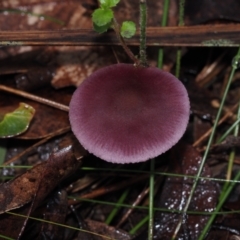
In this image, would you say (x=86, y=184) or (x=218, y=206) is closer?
(x=218, y=206)

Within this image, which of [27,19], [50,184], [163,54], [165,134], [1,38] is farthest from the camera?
[27,19]

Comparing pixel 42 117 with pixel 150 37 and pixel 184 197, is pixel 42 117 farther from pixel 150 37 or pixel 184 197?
pixel 184 197

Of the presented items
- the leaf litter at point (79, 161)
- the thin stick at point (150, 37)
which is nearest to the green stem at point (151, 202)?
the leaf litter at point (79, 161)

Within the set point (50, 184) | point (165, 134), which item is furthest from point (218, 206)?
point (50, 184)

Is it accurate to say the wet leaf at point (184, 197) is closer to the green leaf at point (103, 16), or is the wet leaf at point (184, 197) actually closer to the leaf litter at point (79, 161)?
the leaf litter at point (79, 161)

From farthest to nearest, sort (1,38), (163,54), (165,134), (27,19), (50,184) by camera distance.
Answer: (27,19)
(163,54)
(1,38)
(50,184)
(165,134)

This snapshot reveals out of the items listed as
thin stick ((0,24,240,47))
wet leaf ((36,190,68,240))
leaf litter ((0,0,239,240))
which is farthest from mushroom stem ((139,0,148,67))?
wet leaf ((36,190,68,240))

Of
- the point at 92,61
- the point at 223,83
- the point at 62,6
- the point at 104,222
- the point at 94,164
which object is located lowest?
the point at 104,222

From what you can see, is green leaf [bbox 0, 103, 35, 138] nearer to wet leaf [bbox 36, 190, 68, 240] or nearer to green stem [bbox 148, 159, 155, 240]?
wet leaf [bbox 36, 190, 68, 240]

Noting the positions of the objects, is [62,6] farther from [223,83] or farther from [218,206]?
[218,206]
